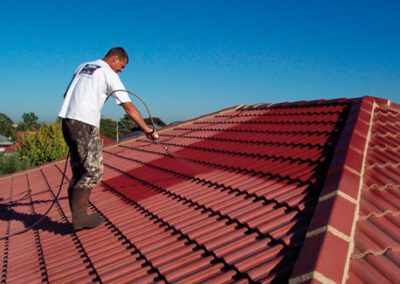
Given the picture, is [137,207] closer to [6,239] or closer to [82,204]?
[82,204]

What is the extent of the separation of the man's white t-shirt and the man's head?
0.56 ft

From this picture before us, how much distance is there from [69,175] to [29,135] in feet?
48.9

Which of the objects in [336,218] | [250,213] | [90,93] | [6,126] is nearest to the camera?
[336,218]

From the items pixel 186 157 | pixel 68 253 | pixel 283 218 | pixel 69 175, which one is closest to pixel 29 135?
pixel 69 175

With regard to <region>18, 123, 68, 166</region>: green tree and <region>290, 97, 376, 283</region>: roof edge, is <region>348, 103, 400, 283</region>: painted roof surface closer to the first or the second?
<region>290, 97, 376, 283</region>: roof edge

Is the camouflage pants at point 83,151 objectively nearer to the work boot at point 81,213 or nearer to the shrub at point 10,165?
the work boot at point 81,213

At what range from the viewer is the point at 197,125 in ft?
26.5

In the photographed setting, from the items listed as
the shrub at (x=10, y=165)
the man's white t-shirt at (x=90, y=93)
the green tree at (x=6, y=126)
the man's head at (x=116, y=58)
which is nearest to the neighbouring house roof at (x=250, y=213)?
the man's white t-shirt at (x=90, y=93)

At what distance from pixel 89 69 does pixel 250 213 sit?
199 centimetres

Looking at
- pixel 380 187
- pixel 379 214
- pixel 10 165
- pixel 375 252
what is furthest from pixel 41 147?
pixel 375 252

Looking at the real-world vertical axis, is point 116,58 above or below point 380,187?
above

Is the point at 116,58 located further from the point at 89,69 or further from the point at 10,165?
the point at 10,165

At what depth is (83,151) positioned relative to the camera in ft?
11.8

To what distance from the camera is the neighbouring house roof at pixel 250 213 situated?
7.32 ft
